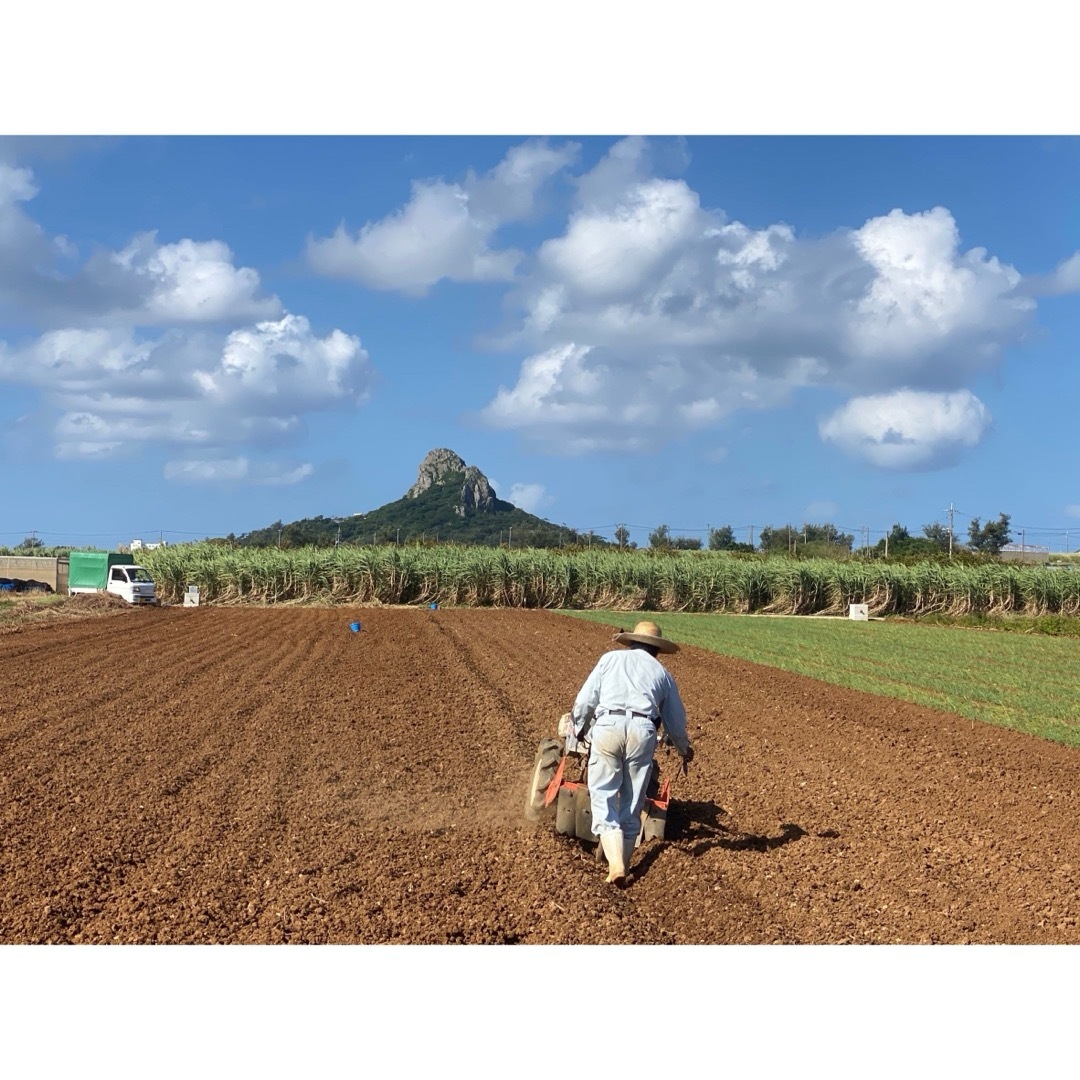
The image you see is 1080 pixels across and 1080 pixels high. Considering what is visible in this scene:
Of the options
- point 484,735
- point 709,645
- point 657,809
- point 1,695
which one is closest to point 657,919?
point 657,809

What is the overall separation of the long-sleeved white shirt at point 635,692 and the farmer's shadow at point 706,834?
95 centimetres

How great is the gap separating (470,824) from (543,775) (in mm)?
693

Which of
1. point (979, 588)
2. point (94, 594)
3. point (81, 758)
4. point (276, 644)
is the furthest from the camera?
point (979, 588)

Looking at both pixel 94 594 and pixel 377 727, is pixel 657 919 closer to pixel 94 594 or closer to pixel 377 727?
pixel 377 727

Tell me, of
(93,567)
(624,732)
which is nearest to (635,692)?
(624,732)

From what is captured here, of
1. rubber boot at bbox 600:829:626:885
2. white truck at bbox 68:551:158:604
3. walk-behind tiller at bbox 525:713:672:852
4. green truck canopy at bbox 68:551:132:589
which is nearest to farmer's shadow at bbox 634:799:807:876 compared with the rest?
walk-behind tiller at bbox 525:713:672:852

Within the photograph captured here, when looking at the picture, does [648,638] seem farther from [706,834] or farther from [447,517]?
[447,517]

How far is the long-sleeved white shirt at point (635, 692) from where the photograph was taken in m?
6.72

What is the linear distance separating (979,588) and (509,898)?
1694 inches

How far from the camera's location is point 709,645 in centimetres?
2481

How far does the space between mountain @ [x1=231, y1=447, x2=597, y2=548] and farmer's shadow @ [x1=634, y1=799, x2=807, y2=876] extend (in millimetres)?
69642

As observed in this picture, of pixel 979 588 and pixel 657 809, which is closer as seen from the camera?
Result: pixel 657 809

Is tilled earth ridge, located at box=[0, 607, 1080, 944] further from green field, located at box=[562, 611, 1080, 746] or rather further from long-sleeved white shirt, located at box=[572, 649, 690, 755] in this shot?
green field, located at box=[562, 611, 1080, 746]

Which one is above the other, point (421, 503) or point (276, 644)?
point (421, 503)
